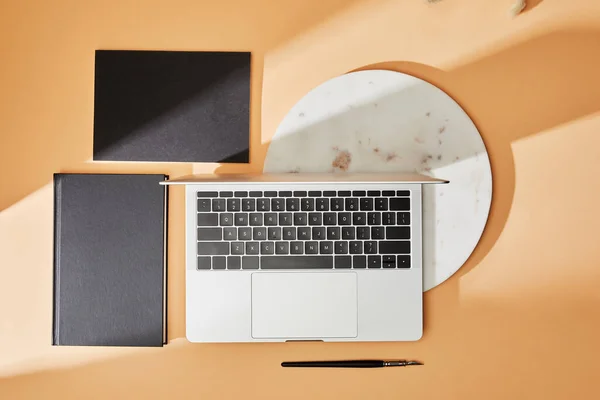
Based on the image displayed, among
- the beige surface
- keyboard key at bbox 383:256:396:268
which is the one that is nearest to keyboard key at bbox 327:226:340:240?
keyboard key at bbox 383:256:396:268

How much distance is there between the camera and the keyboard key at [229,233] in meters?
0.91

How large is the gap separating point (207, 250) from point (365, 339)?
0.36 metres

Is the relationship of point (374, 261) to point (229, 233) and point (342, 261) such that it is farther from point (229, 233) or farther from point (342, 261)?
point (229, 233)

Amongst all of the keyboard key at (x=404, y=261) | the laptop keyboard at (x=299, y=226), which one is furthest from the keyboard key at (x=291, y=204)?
the keyboard key at (x=404, y=261)

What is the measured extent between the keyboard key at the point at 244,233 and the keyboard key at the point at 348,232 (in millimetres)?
182

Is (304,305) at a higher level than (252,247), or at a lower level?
lower

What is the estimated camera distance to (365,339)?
0.94 meters

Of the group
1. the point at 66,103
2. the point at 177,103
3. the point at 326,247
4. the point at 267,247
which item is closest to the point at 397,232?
the point at 326,247

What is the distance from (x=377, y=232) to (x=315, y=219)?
0.40 feet

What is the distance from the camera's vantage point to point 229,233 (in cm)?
92

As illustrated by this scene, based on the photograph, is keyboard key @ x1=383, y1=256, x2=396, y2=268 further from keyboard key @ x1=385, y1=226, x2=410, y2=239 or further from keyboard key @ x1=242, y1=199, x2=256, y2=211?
keyboard key @ x1=242, y1=199, x2=256, y2=211

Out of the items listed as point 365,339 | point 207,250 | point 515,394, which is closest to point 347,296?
point 365,339

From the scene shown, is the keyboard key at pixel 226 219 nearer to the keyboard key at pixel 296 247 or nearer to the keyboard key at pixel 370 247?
the keyboard key at pixel 296 247

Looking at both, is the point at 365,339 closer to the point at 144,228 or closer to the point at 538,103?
the point at 144,228
